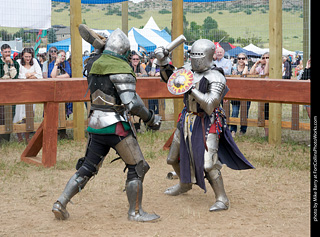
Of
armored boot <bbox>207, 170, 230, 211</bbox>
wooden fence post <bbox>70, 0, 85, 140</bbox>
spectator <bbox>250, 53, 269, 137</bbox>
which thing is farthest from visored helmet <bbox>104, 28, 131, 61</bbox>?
spectator <bbox>250, 53, 269, 137</bbox>

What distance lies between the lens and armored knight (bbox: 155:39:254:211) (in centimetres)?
500

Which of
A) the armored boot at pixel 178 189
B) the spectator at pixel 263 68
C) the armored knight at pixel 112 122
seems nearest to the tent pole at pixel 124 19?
the spectator at pixel 263 68

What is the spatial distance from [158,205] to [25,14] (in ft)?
16.1

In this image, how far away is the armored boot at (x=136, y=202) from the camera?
15.3 feet

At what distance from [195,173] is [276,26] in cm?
422

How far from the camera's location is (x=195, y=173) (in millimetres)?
5164

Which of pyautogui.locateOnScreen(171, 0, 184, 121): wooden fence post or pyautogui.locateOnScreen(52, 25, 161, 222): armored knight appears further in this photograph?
pyautogui.locateOnScreen(171, 0, 184, 121): wooden fence post

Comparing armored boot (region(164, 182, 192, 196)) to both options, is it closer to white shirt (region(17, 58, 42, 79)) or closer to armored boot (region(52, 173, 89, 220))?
armored boot (region(52, 173, 89, 220))

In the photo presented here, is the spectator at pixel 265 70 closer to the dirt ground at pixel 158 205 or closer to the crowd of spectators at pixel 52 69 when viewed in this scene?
the crowd of spectators at pixel 52 69

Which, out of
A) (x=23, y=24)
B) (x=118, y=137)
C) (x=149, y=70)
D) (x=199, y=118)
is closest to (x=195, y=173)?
(x=199, y=118)

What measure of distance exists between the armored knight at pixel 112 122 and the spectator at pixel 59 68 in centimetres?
460

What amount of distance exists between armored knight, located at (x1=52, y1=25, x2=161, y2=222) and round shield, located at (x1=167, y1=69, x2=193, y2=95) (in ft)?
1.31

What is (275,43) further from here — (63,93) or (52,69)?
(52,69)

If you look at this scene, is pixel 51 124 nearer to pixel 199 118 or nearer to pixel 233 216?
pixel 199 118
